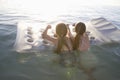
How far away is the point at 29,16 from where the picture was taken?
36.0 feet

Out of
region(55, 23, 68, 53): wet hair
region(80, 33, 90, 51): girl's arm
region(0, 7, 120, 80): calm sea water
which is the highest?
region(55, 23, 68, 53): wet hair

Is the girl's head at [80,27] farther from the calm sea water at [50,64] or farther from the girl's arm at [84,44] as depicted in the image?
the calm sea water at [50,64]

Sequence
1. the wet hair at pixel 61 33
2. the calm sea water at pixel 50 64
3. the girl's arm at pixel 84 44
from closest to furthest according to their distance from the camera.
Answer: the calm sea water at pixel 50 64 < the wet hair at pixel 61 33 < the girl's arm at pixel 84 44

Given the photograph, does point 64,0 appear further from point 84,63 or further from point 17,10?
point 84,63

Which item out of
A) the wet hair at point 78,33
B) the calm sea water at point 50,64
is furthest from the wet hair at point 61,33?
the calm sea water at point 50,64

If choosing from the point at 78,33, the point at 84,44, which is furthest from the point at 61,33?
the point at 84,44

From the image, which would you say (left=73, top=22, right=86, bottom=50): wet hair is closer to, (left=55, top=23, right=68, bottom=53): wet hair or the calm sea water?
(left=55, top=23, right=68, bottom=53): wet hair

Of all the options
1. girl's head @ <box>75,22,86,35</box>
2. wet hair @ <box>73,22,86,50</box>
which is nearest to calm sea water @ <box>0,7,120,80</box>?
wet hair @ <box>73,22,86,50</box>

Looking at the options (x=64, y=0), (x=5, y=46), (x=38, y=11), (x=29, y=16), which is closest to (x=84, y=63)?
(x=5, y=46)

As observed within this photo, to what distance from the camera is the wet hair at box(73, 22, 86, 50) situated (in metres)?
5.16

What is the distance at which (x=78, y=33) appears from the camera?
17.2ft

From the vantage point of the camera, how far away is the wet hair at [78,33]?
5.16 m

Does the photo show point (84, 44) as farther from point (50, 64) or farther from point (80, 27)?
point (50, 64)

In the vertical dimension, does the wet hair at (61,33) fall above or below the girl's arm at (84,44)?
above
